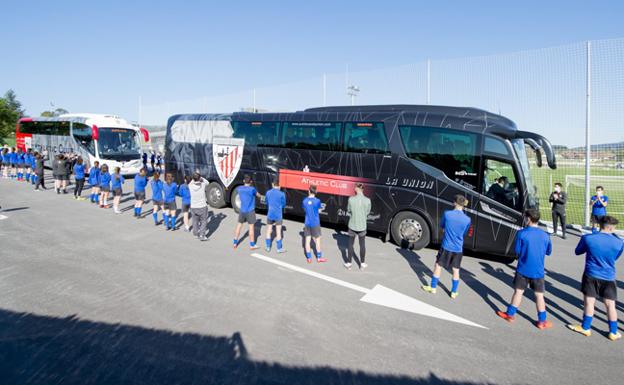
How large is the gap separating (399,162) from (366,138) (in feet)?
3.66

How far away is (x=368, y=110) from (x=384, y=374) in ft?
24.4

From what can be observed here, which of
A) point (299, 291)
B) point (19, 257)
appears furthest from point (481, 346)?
point (19, 257)

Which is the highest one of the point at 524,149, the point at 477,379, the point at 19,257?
the point at 524,149

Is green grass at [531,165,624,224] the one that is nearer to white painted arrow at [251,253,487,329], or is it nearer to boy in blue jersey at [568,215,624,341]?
boy in blue jersey at [568,215,624,341]

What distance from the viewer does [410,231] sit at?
907 centimetres

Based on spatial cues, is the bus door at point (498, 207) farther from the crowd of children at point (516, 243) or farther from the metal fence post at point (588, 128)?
the metal fence post at point (588, 128)

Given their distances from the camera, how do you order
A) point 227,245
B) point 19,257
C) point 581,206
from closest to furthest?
point 19,257, point 227,245, point 581,206

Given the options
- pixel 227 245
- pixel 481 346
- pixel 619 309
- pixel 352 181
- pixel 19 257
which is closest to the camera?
pixel 481 346

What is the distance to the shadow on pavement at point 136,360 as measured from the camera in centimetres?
373

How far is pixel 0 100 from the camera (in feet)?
159

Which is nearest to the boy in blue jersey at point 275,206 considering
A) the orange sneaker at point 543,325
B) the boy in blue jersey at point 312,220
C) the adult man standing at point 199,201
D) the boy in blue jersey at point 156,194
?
the boy in blue jersey at point 312,220

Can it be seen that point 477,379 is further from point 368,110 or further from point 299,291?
point 368,110

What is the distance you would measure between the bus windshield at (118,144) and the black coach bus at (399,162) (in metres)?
11.0

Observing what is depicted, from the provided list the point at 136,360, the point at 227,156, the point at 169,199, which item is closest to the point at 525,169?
the point at 136,360
